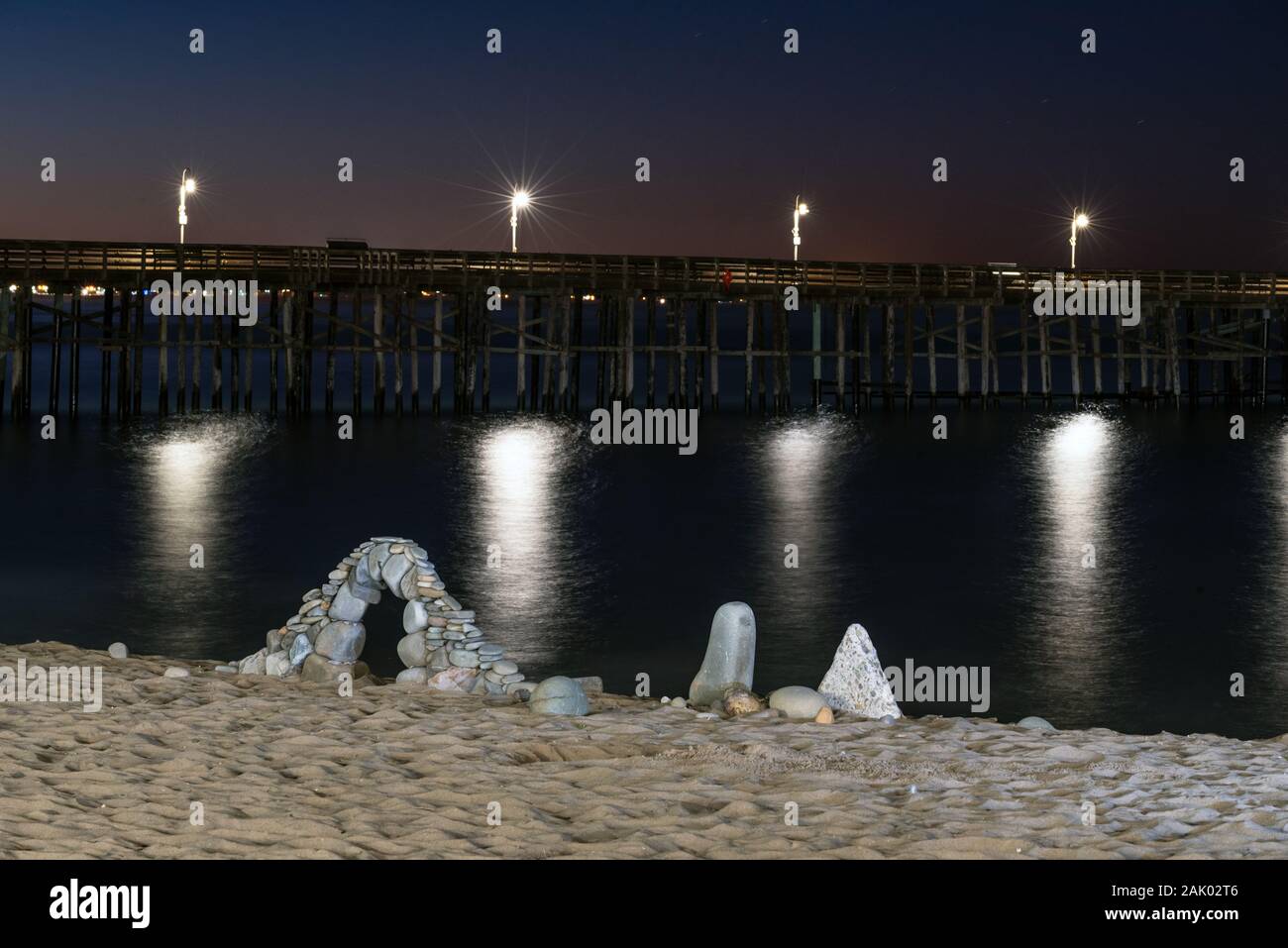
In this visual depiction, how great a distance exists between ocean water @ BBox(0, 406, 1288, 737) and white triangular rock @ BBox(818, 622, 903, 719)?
3.17ft

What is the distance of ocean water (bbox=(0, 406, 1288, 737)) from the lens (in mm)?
14766

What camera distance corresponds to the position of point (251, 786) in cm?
841

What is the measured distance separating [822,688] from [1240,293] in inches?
1897

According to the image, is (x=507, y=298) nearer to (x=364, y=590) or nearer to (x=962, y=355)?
(x=962, y=355)

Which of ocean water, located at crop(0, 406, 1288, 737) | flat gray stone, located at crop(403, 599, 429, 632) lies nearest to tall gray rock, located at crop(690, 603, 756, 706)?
ocean water, located at crop(0, 406, 1288, 737)

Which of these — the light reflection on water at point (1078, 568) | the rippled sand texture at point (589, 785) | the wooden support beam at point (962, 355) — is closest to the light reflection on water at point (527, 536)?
the rippled sand texture at point (589, 785)

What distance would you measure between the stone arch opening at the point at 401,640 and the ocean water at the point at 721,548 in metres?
0.84

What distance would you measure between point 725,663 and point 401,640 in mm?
2955

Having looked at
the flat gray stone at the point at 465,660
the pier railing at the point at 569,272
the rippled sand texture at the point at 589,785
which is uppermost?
the pier railing at the point at 569,272

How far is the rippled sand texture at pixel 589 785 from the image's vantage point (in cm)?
738

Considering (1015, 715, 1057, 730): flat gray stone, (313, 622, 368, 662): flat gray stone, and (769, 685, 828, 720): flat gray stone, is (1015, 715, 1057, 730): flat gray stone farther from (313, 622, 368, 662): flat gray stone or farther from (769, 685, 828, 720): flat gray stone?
(313, 622, 368, 662): flat gray stone

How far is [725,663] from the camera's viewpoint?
11789 mm

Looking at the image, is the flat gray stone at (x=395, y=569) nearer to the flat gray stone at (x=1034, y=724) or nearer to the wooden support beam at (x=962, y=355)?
the flat gray stone at (x=1034, y=724)

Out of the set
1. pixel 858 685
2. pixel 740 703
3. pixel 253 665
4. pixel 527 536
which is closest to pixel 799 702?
pixel 740 703
